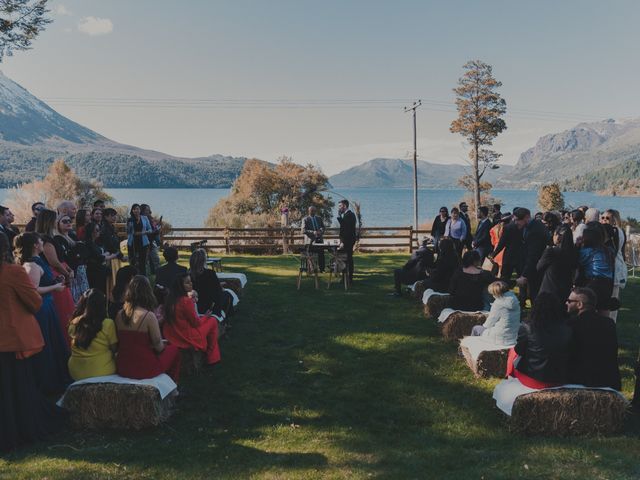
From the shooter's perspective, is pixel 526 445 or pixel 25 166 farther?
pixel 25 166

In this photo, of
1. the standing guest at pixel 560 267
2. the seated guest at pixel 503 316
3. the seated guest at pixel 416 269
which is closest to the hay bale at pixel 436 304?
the seated guest at pixel 416 269

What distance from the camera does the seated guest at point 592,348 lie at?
458 cm

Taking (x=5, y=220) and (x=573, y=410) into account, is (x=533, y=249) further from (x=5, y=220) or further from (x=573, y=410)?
(x=5, y=220)

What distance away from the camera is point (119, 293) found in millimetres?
5676

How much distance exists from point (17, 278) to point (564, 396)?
4.72m

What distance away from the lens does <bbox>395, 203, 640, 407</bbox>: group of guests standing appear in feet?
15.1

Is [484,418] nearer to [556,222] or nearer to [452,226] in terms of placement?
[556,222]

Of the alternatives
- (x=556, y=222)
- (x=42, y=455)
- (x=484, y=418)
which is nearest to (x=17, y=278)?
(x=42, y=455)

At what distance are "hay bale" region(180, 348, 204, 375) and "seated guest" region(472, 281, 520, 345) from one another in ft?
11.7

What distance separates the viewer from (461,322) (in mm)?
7250

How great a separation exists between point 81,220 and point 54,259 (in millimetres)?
2464

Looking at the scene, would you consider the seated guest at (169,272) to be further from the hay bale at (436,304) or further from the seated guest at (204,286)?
the hay bale at (436,304)

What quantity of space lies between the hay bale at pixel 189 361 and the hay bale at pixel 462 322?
3.52m

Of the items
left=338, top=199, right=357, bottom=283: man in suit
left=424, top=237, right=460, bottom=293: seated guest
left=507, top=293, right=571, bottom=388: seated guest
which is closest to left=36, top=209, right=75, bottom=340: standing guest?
left=507, top=293, right=571, bottom=388: seated guest
